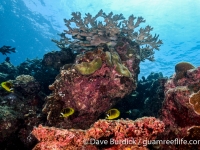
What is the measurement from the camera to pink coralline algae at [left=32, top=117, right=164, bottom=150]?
9.50ft

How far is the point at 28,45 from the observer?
2131 inches

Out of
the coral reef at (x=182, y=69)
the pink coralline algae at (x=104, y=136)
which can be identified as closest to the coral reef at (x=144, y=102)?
the coral reef at (x=182, y=69)

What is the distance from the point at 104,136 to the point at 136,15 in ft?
Result: 82.5

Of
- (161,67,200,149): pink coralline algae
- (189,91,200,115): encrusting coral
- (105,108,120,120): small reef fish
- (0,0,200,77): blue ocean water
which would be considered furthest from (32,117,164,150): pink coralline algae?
(0,0,200,77): blue ocean water

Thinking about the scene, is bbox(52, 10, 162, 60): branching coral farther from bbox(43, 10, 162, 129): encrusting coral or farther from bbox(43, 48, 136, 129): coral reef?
bbox(43, 48, 136, 129): coral reef

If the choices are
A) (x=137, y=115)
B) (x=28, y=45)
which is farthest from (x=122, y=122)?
(x=28, y=45)

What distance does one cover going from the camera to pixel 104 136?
294cm

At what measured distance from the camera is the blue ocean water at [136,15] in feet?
78.2

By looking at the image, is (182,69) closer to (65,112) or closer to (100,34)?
(100,34)

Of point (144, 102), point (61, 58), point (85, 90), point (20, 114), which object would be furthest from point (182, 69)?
point (20, 114)

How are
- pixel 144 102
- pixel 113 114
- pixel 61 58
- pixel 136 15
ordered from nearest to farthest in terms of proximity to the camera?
pixel 113 114 < pixel 61 58 < pixel 144 102 < pixel 136 15

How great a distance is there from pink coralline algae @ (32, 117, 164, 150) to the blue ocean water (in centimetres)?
1357

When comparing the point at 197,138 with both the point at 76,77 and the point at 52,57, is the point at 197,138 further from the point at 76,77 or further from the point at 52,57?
the point at 52,57

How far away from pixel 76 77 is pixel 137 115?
4.35 m
